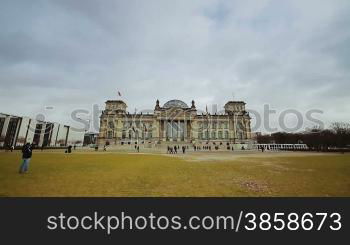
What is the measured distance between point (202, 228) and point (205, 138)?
103m

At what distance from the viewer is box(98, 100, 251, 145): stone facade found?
105344 mm

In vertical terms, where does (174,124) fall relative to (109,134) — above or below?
above

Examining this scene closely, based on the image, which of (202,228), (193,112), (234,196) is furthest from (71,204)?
(193,112)

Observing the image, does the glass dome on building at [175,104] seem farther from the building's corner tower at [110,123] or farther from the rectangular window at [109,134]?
the rectangular window at [109,134]

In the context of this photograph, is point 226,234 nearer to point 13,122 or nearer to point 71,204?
point 71,204

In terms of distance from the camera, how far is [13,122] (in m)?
90.1

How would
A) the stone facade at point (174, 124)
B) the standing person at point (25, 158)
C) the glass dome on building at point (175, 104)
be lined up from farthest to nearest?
1. the glass dome on building at point (175, 104)
2. the stone facade at point (174, 124)
3. the standing person at point (25, 158)

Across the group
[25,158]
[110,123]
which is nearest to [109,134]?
[110,123]

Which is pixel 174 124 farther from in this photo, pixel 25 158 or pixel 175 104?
pixel 25 158

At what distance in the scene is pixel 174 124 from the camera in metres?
108

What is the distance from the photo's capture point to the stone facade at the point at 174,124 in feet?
346

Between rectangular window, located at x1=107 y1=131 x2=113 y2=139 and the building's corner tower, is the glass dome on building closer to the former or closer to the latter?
the building's corner tower

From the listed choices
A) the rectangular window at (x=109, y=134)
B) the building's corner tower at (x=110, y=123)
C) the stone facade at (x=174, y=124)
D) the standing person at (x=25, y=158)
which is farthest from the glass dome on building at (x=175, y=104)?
the standing person at (x=25, y=158)

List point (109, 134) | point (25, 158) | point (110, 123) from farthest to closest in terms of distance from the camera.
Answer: point (110, 123) < point (109, 134) < point (25, 158)
